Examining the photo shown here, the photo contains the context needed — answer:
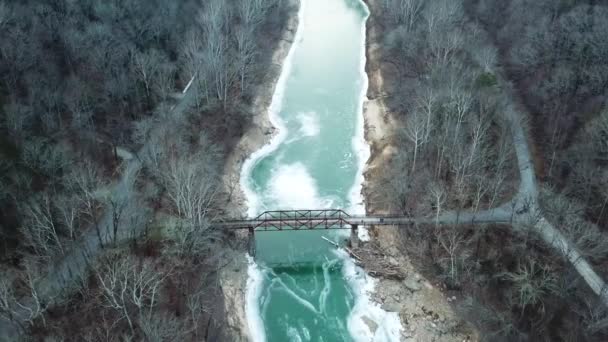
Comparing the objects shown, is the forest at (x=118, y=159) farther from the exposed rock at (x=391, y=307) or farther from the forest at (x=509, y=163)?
the forest at (x=509, y=163)

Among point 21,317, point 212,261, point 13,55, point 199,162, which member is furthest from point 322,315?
point 13,55

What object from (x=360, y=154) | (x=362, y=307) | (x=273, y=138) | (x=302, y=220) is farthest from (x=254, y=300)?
(x=273, y=138)

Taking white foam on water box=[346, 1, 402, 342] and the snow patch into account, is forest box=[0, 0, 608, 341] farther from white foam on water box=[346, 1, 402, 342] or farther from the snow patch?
white foam on water box=[346, 1, 402, 342]

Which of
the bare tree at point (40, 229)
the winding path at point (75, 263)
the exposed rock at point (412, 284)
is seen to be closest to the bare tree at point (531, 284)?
the exposed rock at point (412, 284)

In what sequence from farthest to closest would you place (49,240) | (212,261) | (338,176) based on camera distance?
(338,176)
(212,261)
(49,240)

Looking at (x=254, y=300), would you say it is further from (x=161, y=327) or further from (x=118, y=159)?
(x=118, y=159)

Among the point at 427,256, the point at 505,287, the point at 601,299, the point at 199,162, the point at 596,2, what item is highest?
the point at 596,2

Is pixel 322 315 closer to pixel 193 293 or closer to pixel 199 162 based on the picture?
pixel 193 293
